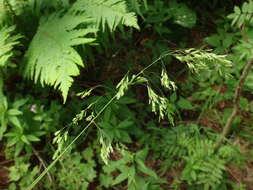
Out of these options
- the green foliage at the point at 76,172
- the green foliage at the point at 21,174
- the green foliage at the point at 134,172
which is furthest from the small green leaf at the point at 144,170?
the green foliage at the point at 21,174

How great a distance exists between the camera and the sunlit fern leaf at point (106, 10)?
6.34 feet

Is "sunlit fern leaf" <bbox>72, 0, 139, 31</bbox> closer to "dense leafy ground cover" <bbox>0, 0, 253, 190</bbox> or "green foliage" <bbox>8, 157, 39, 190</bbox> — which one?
"dense leafy ground cover" <bbox>0, 0, 253, 190</bbox>

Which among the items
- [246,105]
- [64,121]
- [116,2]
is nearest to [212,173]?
[246,105]

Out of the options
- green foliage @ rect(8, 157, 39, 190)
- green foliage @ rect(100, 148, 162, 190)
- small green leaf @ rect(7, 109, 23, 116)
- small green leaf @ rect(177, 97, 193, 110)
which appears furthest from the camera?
small green leaf @ rect(177, 97, 193, 110)

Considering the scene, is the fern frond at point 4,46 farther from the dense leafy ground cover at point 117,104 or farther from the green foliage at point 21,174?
the green foliage at point 21,174

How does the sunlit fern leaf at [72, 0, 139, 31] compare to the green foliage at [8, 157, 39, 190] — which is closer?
the sunlit fern leaf at [72, 0, 139, 31]

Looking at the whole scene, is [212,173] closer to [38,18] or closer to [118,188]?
[118,188]

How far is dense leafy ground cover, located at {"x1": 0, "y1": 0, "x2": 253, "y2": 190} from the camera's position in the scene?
6.39 feet

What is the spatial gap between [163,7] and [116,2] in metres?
0.84

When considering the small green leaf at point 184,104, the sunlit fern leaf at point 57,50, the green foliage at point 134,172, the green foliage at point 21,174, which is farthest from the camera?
the small green leaf at point 184,104

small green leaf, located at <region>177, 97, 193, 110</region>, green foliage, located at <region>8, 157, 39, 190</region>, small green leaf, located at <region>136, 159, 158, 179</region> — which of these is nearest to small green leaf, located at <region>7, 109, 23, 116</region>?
green foliage, located at <region>8, 157, 39, 190</region>

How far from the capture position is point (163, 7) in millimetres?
2811

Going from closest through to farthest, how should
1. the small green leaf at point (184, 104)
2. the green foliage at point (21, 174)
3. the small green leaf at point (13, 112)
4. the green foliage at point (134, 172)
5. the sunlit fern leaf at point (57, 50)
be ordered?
the sunlit fern leaf at point (57, 50) → the green foliage at point (134, 172) → the small green leaf at point (13, 112) → the green foliage at point (21, 174) → the small green leaf at point (184, 104)

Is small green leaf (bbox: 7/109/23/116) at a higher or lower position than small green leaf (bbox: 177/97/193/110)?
higher
